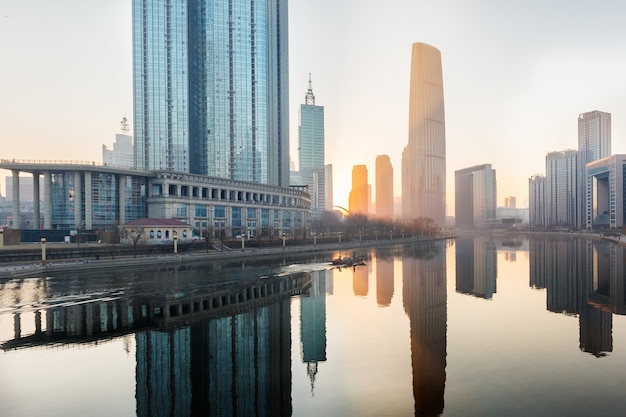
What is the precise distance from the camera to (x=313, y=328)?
2530 centimetres

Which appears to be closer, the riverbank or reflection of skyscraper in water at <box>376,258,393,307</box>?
reflection of skyscraper in water at <box>376,258,393,307</box>

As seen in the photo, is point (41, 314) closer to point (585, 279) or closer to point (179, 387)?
point (179, 387)

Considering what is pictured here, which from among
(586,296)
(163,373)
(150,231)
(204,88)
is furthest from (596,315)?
(204,88)

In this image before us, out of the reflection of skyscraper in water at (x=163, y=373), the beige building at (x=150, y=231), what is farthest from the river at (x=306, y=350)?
the beige building at (x=150, y=231)

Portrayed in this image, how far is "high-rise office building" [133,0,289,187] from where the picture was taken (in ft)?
465

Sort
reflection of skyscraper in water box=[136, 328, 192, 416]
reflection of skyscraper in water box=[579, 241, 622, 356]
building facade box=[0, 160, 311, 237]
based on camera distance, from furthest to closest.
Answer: building facade box=[0, 160, 311, 237] → reflection of skyscraper in water box=[579, 241, 622, 356] → reflection of skyscraper in water box=[136, 328, 192, 416]

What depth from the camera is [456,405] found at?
14.4 metres

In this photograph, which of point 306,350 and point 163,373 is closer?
point 163,373

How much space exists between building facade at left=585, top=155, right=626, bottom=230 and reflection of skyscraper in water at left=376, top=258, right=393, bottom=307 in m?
167

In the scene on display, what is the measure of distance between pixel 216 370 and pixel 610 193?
229 m

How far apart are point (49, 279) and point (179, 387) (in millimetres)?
36294

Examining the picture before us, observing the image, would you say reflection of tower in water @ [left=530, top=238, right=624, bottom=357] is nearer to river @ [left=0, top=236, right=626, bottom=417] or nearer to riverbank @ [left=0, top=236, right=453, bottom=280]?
river @ [left=0, top=236, right=626, bottom=417]

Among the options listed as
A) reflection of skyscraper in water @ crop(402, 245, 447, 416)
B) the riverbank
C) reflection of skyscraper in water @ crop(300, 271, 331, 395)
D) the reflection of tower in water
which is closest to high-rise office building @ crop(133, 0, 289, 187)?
the riverbank

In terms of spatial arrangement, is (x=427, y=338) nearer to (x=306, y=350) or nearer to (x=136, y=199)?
(x=306, y=350)
